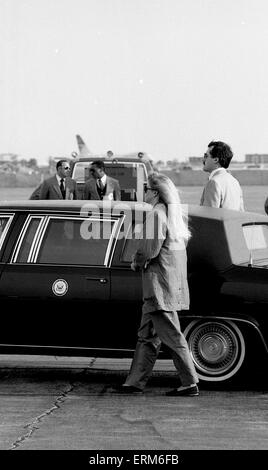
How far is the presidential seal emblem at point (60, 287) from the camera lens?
9086 mm

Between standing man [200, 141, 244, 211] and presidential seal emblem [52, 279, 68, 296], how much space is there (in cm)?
206

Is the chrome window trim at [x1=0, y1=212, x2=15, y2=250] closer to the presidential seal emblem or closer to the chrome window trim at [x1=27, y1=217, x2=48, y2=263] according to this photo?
the chrome window trim at [x1=27, y1=217, x2=48, y2=263]

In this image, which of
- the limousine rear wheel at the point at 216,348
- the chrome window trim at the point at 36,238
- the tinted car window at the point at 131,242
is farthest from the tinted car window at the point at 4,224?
the limousine rear wheel at the point at 216,348

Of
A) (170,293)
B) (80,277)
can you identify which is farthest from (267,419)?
(80,277)

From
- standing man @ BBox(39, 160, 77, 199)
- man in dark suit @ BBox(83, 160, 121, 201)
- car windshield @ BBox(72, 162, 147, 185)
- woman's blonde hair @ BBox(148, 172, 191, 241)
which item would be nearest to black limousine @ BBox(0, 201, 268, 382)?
A: woman's blonde hair @ BBox(148, 172, 191, 241)

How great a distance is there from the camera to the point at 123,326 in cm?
902

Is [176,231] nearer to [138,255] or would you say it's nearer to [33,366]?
[138,255]

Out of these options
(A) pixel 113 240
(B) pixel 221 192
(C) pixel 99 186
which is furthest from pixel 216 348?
(C) pixel 99 186

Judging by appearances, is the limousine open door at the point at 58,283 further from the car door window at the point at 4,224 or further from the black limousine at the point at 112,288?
the car door window at the point at 4,224

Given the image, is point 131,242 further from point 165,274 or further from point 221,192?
point 221,192

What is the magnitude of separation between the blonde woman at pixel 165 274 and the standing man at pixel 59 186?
6565 millimetres

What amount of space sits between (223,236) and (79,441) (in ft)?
8.49

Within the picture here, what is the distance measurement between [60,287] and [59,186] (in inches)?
256

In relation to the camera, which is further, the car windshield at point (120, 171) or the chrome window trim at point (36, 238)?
the car windshield at point (120, 171)
